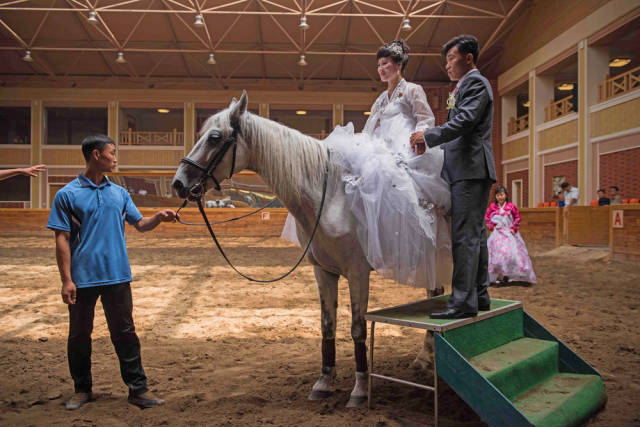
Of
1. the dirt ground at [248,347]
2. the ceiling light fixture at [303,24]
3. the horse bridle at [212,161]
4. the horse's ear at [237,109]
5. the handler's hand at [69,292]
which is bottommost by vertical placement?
the dirt ground at [248,347]

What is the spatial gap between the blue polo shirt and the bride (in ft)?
3.50

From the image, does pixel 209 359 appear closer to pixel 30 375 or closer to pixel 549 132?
pixel 30 375

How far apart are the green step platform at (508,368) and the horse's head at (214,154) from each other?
3.68 ft

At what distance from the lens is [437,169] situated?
2.56m

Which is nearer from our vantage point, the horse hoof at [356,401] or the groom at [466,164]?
the groom at [466,164]

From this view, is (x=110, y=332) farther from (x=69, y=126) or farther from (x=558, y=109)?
(x=69, y=126)

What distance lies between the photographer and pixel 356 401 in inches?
99.7

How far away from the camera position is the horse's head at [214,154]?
2316 mm

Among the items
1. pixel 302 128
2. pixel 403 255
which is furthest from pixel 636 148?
pixel 302 128

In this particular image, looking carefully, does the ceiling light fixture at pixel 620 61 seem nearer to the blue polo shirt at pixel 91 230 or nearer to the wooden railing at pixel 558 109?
the wooden railing at pixel 558 109

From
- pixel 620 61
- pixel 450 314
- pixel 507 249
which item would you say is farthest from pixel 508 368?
pixel 620 61

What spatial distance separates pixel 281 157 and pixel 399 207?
2.28ft

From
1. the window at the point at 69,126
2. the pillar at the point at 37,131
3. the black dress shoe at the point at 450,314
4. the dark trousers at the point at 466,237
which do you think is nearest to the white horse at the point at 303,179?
the black dress shoe at the point at 450,314

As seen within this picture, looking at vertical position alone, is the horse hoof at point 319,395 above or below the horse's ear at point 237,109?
below
